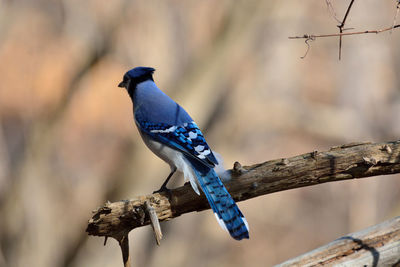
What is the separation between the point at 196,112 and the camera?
4.82 metres

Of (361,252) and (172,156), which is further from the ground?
(172,156)

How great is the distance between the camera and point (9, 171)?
4512 millimetres

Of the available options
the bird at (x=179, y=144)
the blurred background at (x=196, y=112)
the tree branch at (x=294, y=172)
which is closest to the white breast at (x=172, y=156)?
the bird at (x=179, y=144)

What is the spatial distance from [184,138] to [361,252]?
3.40 ft

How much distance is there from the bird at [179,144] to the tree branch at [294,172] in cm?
15

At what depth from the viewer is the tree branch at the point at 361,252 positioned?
199 centimetres

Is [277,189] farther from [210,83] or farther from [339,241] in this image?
[210,83]

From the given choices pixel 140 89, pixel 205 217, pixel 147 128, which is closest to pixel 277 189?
pixel 147 128

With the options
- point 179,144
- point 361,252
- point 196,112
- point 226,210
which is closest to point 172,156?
point 179,144

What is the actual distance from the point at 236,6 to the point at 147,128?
231cm

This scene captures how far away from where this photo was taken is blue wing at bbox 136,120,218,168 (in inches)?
98.1

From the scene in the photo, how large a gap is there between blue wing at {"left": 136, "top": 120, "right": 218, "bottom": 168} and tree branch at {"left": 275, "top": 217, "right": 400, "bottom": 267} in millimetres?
655

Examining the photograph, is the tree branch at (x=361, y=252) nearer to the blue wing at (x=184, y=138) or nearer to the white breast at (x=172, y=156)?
the blue wing at (x=184, y=138)

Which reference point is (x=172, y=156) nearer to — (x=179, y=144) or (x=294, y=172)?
(x=179, y=144)
